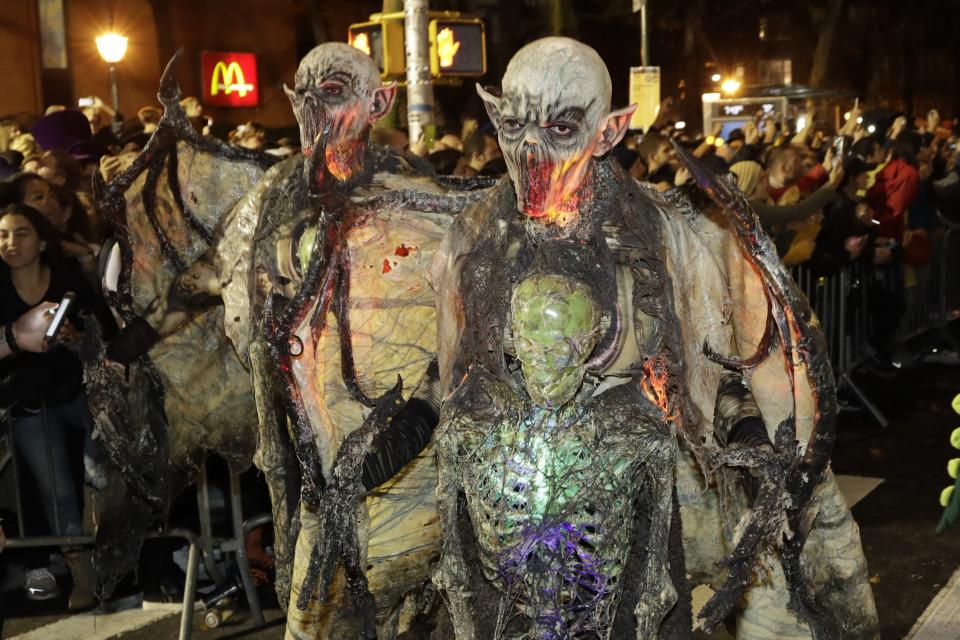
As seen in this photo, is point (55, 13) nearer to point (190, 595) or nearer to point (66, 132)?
point (66, 132)

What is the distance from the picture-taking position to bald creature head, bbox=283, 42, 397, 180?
4.04 meters

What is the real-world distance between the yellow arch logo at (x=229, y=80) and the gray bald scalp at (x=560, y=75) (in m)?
21.4

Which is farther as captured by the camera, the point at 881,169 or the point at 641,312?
the point at 881,169

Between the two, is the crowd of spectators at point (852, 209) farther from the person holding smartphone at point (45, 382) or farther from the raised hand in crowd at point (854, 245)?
→ the person holding smartphone at point (45, 382)

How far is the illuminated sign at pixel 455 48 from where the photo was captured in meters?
11.5

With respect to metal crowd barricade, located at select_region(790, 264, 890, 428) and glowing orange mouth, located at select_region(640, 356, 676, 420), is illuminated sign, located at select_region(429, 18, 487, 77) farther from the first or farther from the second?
glowing orange mouth, located at select_region(640, 356, 676, 420)

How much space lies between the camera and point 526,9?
28578mm

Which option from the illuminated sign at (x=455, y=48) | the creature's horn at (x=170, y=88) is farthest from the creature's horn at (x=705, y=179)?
the illuminated sign at (x=455, y=48)

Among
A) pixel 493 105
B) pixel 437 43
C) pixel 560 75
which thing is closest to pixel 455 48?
pixel 437 43

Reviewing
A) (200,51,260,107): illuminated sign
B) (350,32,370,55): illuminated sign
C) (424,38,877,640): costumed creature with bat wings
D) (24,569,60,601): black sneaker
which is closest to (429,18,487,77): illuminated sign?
(350,32,370,55): illuminated sign

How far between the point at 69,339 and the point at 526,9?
24033mm

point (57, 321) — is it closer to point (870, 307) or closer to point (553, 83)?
point (553, 83)

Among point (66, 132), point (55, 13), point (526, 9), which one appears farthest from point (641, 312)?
point (526, 9)

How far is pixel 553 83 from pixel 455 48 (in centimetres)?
898
